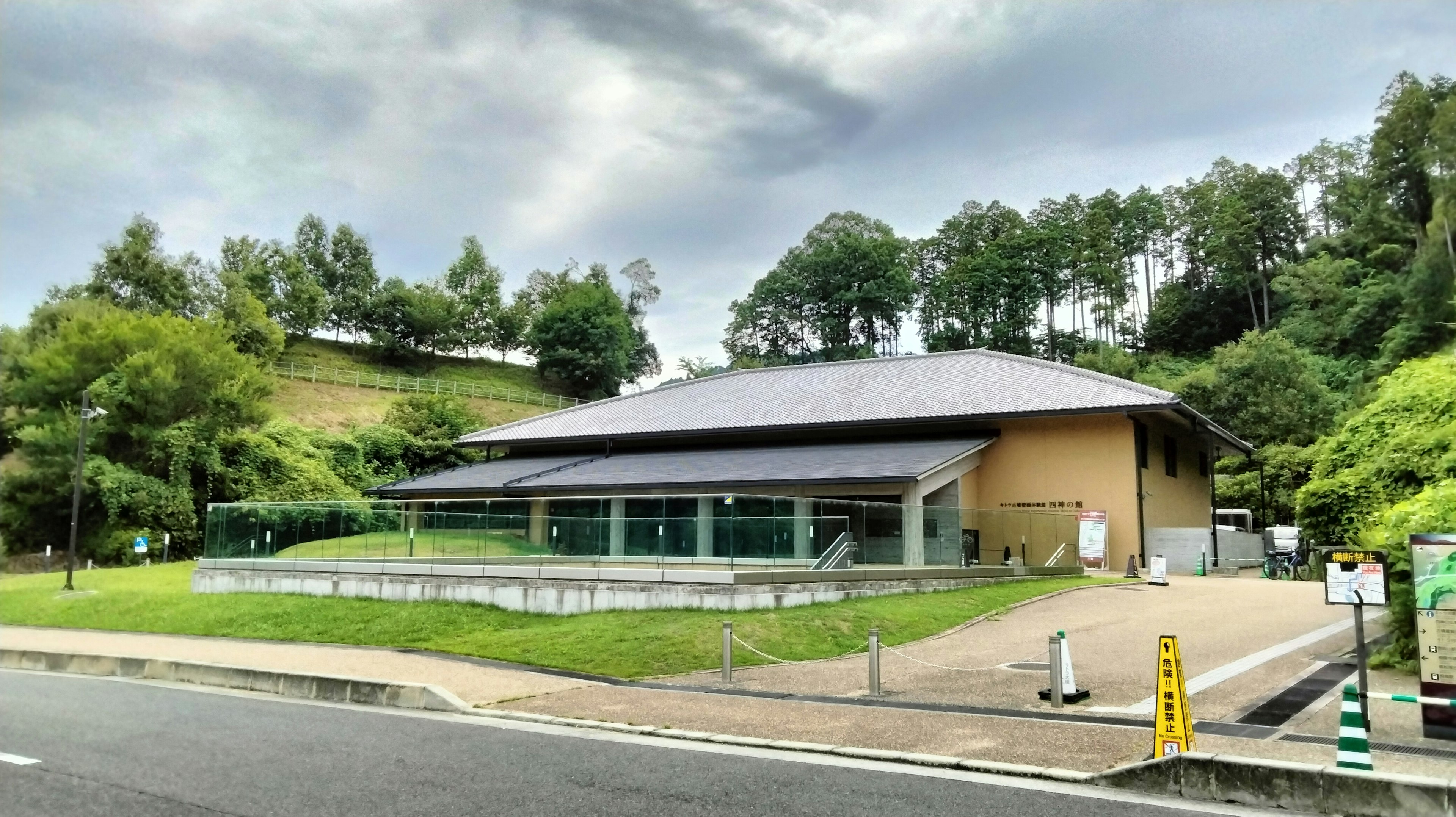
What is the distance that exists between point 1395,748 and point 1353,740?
1798 mm

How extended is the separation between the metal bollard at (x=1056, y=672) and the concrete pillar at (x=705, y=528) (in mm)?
9270

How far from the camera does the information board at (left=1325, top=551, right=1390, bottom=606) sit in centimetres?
898

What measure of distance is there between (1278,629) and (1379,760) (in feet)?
32.2

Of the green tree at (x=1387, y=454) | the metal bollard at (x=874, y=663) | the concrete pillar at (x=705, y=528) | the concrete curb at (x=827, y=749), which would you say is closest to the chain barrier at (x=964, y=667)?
the metal bollard at (x=874, y=663)

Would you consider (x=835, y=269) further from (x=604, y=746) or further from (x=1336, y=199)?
(x=604, y=746)

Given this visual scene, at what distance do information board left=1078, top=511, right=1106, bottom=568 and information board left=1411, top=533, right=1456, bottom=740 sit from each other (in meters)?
23.5

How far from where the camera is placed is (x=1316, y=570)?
30688 millimetres

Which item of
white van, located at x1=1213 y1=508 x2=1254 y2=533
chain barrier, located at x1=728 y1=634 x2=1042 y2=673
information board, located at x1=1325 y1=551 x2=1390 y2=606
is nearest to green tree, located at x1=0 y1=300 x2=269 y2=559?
chain barrier, located at x1=728 y1=634 x2=1042 y2=673

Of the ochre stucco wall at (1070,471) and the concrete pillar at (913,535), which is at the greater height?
the ochre stucco wall at (1070,471)

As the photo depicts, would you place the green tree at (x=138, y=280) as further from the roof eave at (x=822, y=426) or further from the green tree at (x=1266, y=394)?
the green tree at (x=1266, y=394)

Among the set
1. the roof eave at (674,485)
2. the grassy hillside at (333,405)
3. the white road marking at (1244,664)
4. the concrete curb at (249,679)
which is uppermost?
the grassy hillside at (333,405)

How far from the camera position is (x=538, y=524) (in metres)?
21.8

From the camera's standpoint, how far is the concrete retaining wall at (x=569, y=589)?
18.3 meters

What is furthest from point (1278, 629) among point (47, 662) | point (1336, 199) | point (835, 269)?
point (1336, 199)
